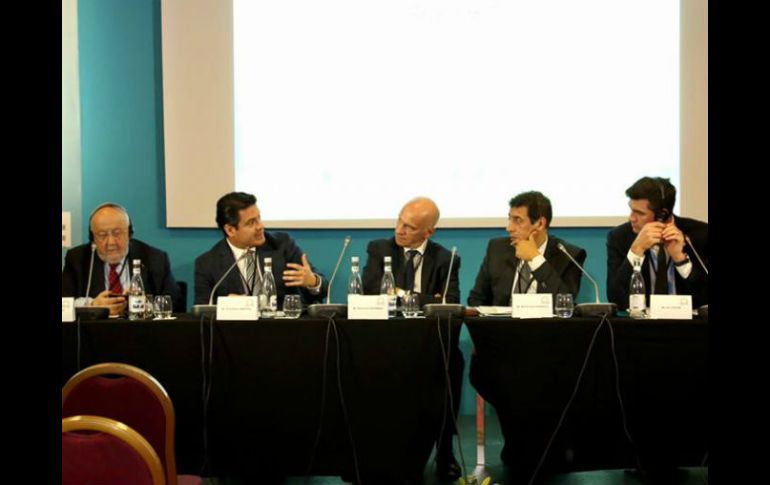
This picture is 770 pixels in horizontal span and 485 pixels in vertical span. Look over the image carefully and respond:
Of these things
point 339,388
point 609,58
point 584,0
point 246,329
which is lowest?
point 339,388

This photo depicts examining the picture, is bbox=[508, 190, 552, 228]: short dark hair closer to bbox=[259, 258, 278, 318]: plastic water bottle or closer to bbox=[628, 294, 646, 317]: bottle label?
bbox=[628, 294, 646, 317]: bottle label

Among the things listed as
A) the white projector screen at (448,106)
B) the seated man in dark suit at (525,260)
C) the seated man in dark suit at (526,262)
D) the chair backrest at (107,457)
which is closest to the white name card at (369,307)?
the seated man in dark suit at (526,262)

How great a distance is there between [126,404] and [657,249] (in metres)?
2.43

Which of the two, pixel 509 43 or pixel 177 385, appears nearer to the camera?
pixel 177 385

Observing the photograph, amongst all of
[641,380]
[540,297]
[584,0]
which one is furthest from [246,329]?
[584,0]

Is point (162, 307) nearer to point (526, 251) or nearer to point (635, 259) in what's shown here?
point (526, 251)

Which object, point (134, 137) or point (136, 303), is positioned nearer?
point (136, 303)

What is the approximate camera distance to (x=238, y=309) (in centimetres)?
308

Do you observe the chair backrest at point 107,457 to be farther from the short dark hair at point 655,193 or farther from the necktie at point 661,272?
the short dark hair at point 655,193

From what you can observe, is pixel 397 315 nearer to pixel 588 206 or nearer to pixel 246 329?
pixel 246 329

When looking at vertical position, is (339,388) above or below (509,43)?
below

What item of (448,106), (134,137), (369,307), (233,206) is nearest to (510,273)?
(369,307)
